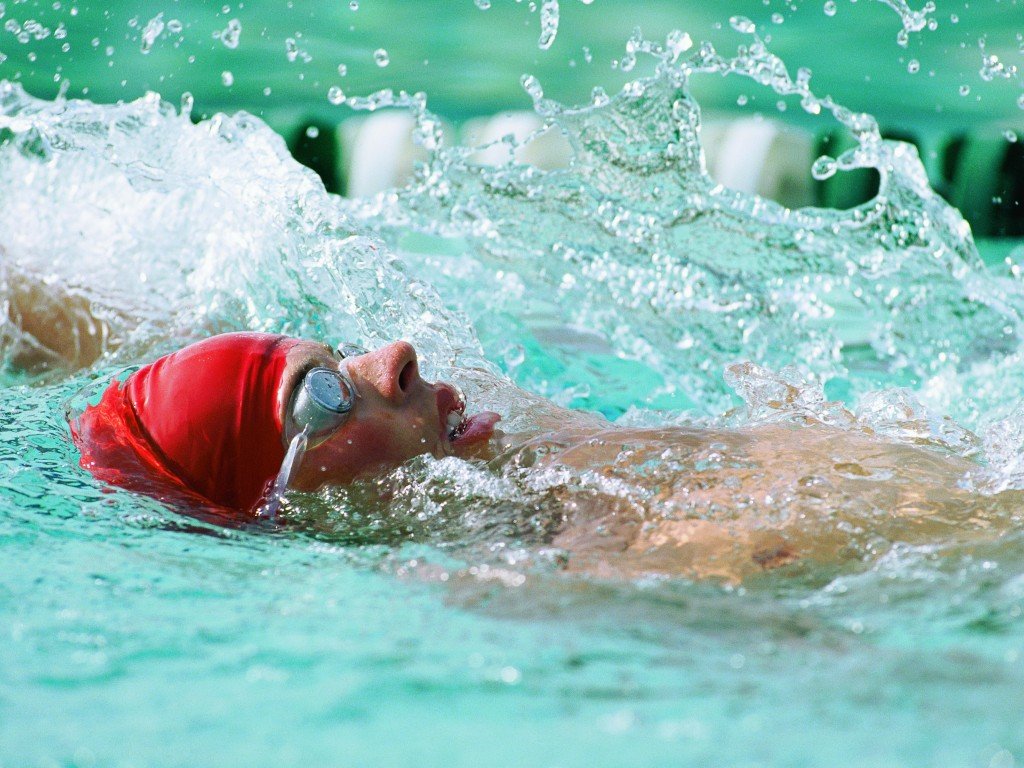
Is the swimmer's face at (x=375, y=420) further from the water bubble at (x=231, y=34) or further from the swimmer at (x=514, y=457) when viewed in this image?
the water bubble at (x=231, y=34)

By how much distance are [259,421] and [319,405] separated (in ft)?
0.32

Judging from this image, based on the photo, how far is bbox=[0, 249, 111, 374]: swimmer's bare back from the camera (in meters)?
2.58

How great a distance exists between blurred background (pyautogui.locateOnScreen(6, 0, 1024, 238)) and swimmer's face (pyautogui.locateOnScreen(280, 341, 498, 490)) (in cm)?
375

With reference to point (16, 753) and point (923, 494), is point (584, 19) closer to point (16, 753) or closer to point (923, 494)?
point (923, 494)

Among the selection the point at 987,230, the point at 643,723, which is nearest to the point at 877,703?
the point at 643,723

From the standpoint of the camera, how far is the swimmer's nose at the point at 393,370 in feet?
5.02

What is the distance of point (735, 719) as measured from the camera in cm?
85

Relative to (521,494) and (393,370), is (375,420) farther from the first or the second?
(521,494)

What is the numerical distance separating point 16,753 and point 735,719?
573 millimetres

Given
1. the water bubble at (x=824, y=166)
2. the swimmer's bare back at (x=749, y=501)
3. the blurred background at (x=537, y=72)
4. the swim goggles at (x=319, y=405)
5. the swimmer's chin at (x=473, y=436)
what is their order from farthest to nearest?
1. the blurred background at (x=537, y=72)
2. the water bubble at (x=824, y=166)
3. the swimmer's chin at (x=473, y=436)
4. the swim goggles at (x=319, y=405)
5. the swimmer's bare back at (x=749, y=501)

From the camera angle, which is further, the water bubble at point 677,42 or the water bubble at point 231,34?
the water bubble at point 231,34

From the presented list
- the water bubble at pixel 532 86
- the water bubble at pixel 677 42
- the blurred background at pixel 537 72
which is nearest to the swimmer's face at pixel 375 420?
the water bubble at pixel 532 86

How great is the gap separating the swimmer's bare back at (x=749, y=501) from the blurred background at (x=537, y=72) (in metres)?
3.65

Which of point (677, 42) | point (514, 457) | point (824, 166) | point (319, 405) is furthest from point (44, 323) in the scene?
point (824, 166)
